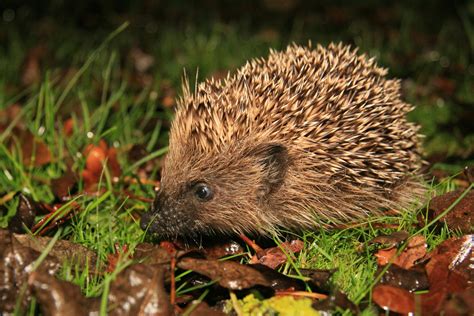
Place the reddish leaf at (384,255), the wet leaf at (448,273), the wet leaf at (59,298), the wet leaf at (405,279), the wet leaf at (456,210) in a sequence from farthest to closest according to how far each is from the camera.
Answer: the wet leaf at (456,210)
the reddish leaf at (384,255)
the wet leaf at (405,279)
the wet leaf at (448,273)
the wet leaf at (59,298)

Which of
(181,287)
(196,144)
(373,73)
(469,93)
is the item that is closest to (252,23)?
(469,93)

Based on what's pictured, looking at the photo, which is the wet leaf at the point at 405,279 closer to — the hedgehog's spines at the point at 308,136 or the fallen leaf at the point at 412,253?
the fallen leaf at the point at 412,253

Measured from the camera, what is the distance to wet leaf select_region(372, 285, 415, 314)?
8.77 feet

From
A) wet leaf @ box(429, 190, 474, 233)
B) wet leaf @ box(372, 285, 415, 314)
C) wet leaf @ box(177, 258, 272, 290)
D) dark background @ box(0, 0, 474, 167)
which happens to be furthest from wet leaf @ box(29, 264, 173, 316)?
dark background @ box(0, 0, 474, 167)

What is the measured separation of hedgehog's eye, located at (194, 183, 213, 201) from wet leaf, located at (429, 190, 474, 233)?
1173 mm

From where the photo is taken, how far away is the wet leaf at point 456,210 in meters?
3.33

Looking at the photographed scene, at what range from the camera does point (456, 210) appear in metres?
3.39

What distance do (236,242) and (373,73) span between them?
134 cm

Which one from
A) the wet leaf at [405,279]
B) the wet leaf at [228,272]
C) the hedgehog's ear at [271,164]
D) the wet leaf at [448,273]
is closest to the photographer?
the wet leaf at [448,273]

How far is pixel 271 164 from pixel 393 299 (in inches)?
42.3

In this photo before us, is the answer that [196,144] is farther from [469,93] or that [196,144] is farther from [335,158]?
[469,93]

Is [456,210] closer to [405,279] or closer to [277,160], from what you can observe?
[405,279]

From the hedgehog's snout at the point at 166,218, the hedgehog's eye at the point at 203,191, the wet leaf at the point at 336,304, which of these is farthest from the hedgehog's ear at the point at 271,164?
the wet leaf at the point at 336,304

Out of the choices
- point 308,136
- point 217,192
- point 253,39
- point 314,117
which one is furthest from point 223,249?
point 253,39
